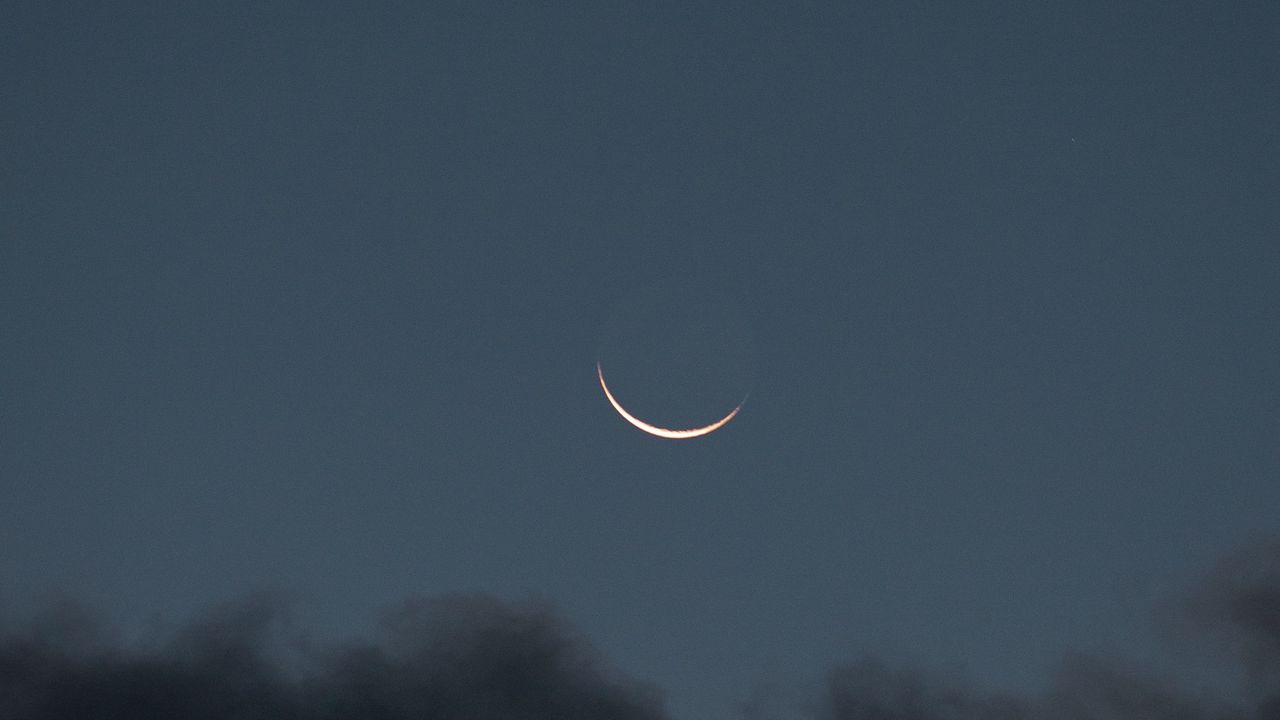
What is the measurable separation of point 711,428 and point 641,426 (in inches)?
519

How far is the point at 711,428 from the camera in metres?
136

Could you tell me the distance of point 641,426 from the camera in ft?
440
